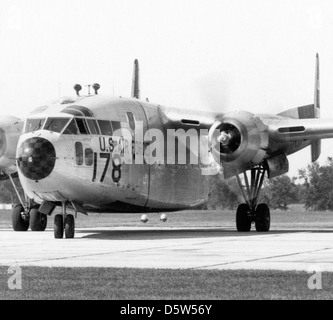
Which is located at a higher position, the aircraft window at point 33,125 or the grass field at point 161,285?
the aircraft window at point 33,125

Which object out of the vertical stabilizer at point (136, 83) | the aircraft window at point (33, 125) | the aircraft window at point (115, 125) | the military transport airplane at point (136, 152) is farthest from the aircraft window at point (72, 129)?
the vertical stabilizer at point (136, 83)

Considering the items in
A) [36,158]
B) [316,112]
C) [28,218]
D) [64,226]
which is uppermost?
[316,112]

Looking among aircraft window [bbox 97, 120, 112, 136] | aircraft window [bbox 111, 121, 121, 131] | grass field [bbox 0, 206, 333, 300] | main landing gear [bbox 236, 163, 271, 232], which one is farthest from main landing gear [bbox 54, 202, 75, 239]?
grass field [bbox 0, 206, 333, 300]

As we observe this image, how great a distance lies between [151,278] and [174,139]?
58.7 feet

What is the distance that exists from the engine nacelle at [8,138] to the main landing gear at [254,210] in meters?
8.78

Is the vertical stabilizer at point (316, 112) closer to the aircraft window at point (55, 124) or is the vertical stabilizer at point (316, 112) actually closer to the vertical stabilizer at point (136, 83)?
the vertical stabilizer at point (136, 83)

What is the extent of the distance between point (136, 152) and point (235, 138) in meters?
3.44

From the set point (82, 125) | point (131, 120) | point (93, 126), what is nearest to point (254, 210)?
point (131, 120)

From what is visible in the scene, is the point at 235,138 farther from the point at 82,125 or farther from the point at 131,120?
the point at 82,125

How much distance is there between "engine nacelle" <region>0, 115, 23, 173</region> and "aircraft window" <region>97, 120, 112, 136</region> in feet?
23.7

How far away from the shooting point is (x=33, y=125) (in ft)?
89.6

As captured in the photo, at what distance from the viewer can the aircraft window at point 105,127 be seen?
2796 cm

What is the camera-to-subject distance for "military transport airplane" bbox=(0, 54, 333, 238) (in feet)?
87.4

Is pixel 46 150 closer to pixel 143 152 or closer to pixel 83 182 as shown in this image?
pixel 83 182
